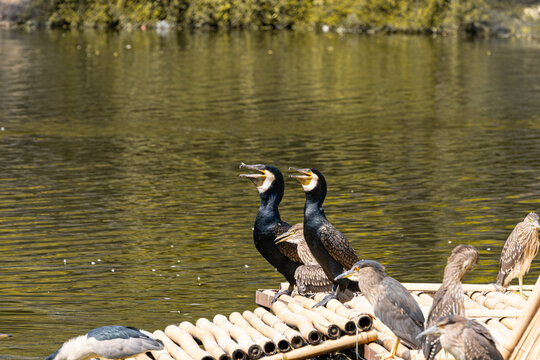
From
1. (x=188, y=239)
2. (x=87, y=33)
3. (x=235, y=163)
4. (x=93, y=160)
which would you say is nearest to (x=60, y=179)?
(x=93, y=160)

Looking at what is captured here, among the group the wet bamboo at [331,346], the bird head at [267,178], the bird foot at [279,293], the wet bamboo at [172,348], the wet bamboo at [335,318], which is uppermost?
the bird head at [267,178]

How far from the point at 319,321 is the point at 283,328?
16.9 inches

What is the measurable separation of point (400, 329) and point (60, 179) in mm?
17607

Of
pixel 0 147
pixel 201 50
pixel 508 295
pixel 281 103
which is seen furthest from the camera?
pixel 201 50

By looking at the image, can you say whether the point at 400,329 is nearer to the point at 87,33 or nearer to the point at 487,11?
the point at 487,11

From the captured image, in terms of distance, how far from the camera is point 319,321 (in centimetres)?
1230

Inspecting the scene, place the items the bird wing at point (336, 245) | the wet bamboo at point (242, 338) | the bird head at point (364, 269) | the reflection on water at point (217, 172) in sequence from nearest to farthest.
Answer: the bird head at point (364, 269) → the wet bamboo at point (242, 338) → the bird wing at point (336, 245) → the reflection on water at point (217, 172)

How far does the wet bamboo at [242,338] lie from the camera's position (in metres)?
11.7

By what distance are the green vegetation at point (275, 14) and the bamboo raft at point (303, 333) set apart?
70376 mm

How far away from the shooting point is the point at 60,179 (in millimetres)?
27125

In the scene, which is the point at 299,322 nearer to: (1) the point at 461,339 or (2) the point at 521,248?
(2) the point at 521,248

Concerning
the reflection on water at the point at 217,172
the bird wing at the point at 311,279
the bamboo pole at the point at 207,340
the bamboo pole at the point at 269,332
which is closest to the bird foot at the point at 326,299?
the bird wing at the point at 311,279

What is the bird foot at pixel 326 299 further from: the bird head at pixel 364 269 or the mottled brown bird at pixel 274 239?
the bird head at pixel 364 269

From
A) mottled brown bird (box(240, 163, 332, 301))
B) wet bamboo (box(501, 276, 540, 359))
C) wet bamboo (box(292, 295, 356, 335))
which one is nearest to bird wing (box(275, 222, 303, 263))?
mottled brown bird (box(240, 163, 332, 301))
